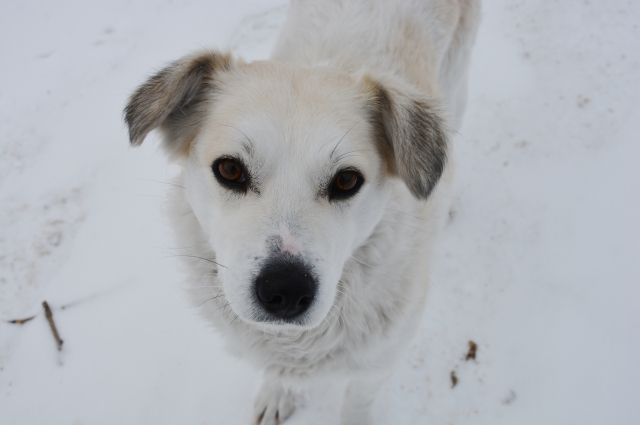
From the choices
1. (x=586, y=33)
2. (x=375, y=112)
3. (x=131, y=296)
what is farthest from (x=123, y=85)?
(x=586, y=33)

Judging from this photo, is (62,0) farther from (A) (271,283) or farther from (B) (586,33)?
(B) (586,33)

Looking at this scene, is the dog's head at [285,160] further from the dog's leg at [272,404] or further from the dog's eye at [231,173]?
the dog's leg at [272,404]

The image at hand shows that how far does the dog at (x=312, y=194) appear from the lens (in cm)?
179

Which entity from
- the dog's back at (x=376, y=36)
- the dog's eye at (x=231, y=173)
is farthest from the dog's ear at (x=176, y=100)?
the dog's back at (x=376, y=36)

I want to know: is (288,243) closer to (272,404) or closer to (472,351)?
(272,404)

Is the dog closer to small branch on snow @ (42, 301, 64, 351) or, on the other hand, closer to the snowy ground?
the snowy ground

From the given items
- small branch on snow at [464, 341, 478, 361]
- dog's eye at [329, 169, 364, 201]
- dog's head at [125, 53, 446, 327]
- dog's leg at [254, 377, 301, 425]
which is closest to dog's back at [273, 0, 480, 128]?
dog's head at [125, 53, 446, 327]

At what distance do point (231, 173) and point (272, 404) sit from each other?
1.66 meters

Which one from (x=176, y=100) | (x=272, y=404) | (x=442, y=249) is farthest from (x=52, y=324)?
(x=442, y=249)

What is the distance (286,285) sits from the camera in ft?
5.55

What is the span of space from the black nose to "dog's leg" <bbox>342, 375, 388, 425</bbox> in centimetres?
112

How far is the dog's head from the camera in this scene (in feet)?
5.75

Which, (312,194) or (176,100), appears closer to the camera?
(312,194)

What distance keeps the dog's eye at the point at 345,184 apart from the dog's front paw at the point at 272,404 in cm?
149
